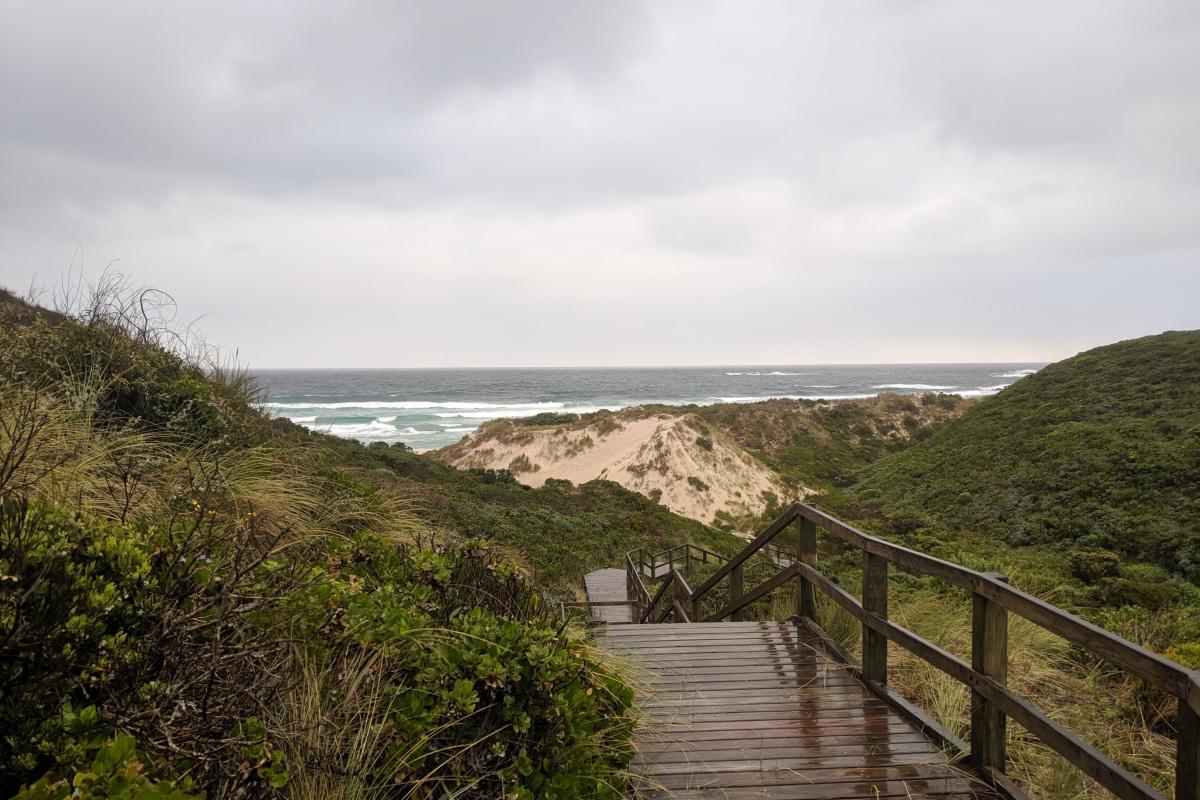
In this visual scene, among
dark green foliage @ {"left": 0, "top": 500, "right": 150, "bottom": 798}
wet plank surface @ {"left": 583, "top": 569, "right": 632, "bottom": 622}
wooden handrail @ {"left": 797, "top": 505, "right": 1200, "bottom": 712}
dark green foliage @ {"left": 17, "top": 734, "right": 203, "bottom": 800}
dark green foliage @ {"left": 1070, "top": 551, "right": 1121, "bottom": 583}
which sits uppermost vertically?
dark green foliage @ {"left": 0, "top": 500, "right": 150, "bottom": 798}

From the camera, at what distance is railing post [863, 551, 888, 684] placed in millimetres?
4078

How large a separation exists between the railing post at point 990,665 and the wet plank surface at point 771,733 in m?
0.17

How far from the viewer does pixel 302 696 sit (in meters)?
2.41

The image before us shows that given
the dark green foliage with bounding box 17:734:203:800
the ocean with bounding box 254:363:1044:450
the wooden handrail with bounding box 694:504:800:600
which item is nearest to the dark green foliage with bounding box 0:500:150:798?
the dark green foliage with bounding box 17:734:203:800

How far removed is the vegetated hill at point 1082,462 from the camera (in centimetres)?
1530

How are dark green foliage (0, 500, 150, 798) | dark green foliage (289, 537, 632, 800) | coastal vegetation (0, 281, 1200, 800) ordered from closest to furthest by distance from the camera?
dark green foliage (0, 500, 150, 798), coastal vegetation (0, 281, 1200, 800), dark green foliage (289, 537, 632, 800)

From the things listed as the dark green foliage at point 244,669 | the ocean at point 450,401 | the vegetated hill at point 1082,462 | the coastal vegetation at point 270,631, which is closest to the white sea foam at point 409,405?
the ocean at point 450,401

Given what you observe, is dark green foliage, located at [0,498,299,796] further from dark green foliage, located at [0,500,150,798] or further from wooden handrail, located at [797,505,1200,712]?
wooden handrail, located at [797,505,1200,712]

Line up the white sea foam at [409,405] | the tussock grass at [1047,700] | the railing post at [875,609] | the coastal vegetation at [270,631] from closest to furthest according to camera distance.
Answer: the coastal vegetation at [270,631] < the tussock grass at [1047,700] < the railing post at [875,609] < the white sea foam at [409,405]

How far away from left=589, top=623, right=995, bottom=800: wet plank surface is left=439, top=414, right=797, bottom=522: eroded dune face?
23077 millimetres

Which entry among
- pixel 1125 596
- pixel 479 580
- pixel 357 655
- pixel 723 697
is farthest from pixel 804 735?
pixel 1125 596

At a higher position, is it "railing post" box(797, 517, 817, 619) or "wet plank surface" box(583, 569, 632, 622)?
"railing post" box(797, 517, 817, 619)

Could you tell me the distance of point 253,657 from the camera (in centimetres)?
224

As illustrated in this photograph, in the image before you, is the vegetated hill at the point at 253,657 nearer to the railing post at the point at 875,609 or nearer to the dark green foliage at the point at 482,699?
the dark green foliage at the point at 482,699
